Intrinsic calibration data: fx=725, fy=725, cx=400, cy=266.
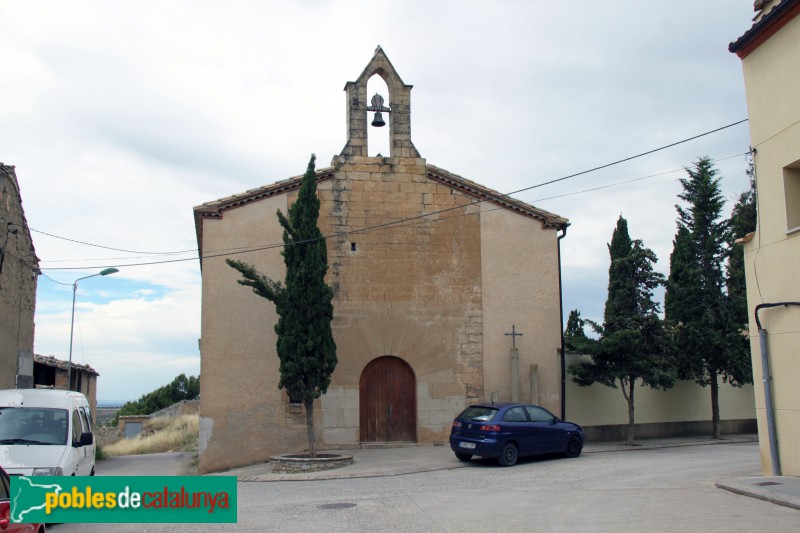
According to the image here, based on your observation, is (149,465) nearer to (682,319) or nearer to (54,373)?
(54,373)

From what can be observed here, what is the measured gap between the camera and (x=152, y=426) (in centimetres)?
3312

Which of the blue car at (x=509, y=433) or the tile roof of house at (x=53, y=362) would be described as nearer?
the blue car at (x=509, y=433)

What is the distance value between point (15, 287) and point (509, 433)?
562 inches

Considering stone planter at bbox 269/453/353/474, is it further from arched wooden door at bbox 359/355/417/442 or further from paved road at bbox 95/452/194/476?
paved road at bbox 95/452/194/476

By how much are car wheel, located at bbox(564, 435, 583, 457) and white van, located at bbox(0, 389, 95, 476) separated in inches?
411

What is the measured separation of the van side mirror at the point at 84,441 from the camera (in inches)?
409

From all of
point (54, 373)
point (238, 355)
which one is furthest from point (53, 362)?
point (238, 355)

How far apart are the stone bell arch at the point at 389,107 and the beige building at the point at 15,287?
9.05m

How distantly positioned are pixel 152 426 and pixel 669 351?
23555 millimetres

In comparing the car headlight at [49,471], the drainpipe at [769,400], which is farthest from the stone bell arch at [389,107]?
the car headlight at [49,471]

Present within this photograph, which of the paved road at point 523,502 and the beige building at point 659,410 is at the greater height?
the beige building at point 659,410

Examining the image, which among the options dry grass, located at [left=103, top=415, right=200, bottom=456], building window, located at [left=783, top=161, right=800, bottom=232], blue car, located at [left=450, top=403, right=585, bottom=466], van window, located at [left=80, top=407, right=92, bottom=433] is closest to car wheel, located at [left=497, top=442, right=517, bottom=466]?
blue car, located at [left=450, top=403, right=585, bottom=466]

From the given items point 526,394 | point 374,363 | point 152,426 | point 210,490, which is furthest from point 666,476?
point 152,426

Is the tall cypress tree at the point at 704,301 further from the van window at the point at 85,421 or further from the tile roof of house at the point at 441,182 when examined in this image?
the van window at the point at 85,421
